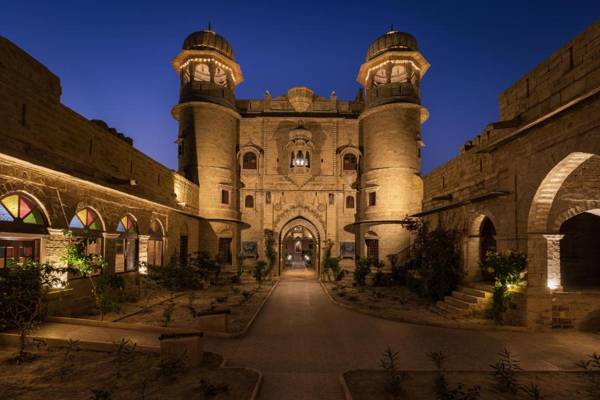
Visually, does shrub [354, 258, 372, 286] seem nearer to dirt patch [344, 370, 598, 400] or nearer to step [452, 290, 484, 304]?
step [452, 290, 484, 304]

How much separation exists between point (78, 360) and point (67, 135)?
20.6ft

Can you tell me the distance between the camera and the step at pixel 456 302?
1152 centimetres

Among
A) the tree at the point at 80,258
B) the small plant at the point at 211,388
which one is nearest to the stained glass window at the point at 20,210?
the tree at the point at 80,258

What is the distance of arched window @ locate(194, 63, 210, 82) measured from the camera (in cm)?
2298

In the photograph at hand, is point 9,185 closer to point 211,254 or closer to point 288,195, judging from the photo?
point 211,254

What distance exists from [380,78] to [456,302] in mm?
15593

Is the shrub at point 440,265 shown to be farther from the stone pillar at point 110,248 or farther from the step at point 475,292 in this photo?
the stone pillar at point 110,248

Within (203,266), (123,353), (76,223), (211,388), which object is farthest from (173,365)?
(203,266)

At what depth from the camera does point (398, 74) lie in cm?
2308

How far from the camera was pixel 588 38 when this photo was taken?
26.2 feet

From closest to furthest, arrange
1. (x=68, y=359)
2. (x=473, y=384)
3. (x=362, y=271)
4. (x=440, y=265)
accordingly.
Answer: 1. (x=473, y=384)
2. (x=68, y=359)
3. (x=440, y=265)
4. (x=362, y=271)

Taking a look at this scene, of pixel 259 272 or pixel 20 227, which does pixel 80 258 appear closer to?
pixel 20 227

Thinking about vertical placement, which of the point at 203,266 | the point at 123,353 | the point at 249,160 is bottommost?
the point at 123,353

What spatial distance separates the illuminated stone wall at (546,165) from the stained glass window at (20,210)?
1227cm
